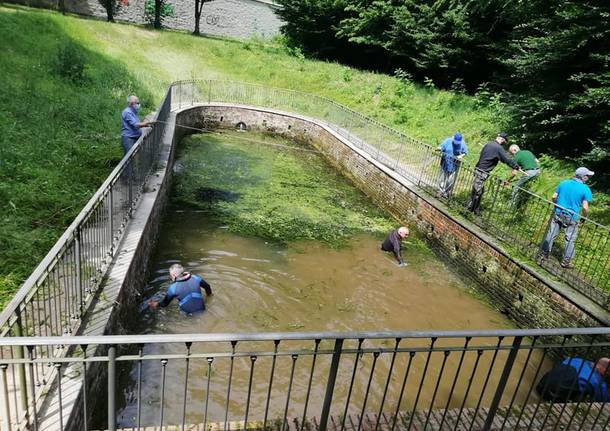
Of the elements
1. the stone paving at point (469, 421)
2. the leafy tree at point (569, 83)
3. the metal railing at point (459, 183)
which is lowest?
the stone paving at point (469, 421)

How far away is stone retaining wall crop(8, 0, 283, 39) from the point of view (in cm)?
3111

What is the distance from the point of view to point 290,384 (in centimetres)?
340

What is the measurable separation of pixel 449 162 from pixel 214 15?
29.4 meters

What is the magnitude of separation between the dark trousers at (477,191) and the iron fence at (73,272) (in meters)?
7.01

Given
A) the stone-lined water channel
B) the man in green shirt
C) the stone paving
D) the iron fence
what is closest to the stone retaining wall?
the stone-lined water channel

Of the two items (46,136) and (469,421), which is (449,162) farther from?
(46,136)

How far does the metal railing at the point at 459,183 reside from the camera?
790 cm

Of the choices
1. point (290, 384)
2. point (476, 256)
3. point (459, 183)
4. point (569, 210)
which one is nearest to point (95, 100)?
point (459, 183)

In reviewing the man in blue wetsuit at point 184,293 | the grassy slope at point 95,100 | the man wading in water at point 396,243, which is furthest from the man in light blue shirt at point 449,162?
the man in blue wetsuit at point 184,293

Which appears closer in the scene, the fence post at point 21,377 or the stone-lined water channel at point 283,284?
the fence post at point 21,377

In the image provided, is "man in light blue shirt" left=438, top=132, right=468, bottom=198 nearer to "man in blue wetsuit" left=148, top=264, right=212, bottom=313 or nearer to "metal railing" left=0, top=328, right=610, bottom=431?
"metal railing" left=0, top=328, right=610, bottom=431

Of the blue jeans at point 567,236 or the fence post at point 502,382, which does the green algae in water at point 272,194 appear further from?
the fence post at point 502,382

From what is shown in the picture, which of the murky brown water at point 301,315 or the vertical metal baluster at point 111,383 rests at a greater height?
the vertical metal baluster at point 111,383

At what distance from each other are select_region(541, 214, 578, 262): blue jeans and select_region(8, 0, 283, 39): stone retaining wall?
32264 millimetres
